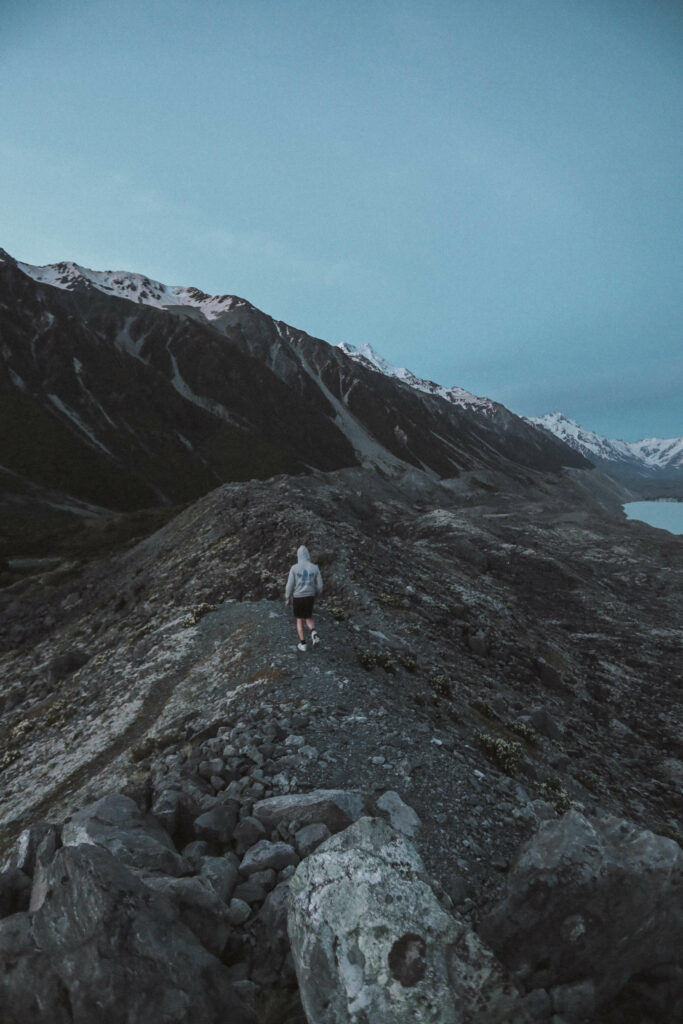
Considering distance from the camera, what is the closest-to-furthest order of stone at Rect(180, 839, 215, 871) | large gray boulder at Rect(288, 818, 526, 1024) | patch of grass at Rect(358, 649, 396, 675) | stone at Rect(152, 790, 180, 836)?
large gray boulder at Rect(288, 818, 526, 1024) < stone at Rect(180, 839, 215, 871) < stone at Rect(152, 790, 180, 836) < patch of grass at Rect(358, 649, 396, 675)

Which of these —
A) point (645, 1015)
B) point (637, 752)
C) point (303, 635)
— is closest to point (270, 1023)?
point (645, 1015)

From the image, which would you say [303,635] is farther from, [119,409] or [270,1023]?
[119,409]

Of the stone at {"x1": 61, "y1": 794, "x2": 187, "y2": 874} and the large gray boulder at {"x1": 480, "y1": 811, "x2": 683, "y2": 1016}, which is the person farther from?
the large gray boulder at {"x1": 480, "y1": 811, "x2": 683, "y2": 1016}

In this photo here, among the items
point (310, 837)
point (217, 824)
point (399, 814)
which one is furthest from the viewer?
point (399, 814)

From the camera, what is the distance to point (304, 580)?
1476 cm

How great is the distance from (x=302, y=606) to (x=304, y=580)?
2.56 feet

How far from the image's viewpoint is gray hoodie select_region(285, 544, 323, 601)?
14641 millimetres

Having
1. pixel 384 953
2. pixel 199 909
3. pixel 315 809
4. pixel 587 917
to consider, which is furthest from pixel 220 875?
pixel 587 917

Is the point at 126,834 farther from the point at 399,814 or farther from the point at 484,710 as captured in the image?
the point at 484,710

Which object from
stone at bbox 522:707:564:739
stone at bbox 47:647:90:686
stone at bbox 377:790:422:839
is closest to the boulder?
stone at bbox 377:790:422:839

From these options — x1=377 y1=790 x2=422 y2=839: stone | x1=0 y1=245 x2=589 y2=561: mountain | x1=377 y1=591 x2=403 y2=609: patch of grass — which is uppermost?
x1=0 y1=245 x2=589 y2=561: mountain

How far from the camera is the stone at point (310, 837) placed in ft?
23.3

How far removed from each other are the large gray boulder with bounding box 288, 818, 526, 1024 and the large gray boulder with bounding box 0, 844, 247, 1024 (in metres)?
1.11

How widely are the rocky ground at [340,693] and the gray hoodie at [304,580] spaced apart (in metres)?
1.67
